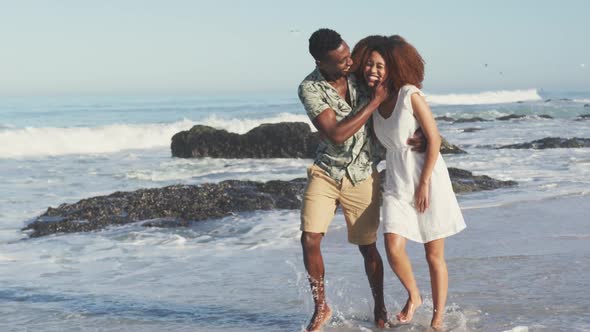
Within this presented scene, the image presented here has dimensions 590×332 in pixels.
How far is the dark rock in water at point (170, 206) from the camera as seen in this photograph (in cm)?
1042

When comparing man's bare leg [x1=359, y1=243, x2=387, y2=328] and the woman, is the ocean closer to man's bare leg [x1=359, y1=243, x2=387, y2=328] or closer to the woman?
man's bare leg [x1=359, y1=243, x2=387, y2=328]

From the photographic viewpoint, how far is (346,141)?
15.9ft

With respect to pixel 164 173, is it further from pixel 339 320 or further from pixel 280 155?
pixel 339 320

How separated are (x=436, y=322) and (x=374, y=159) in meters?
1.10

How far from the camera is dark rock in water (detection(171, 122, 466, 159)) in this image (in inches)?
821

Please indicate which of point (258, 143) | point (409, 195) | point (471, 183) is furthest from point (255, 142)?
point (409, 195)

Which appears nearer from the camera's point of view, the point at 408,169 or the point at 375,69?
the point at 375,69

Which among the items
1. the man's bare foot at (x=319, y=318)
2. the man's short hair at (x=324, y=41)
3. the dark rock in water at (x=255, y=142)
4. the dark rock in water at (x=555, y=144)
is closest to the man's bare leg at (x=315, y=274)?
the man's bare foot at (x=319, y=318)

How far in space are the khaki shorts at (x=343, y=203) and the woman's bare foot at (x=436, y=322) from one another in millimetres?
604

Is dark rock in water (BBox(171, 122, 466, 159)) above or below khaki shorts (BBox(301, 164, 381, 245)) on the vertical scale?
below

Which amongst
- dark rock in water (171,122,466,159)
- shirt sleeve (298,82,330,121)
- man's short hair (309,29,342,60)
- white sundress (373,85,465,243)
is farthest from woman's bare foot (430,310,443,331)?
→ dark rock in water (171,122,466,159)

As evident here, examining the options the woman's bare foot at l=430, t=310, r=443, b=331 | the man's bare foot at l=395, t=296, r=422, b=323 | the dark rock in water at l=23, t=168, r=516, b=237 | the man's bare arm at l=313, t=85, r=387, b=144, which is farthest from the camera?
the dark rock in water at l=23, t=168, r=516, b=237

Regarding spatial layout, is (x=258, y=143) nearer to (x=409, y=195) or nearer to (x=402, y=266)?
(x=402, y=266)

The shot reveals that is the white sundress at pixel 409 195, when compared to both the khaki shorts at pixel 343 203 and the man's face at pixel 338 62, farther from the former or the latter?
the man's face at pixel 338 62
